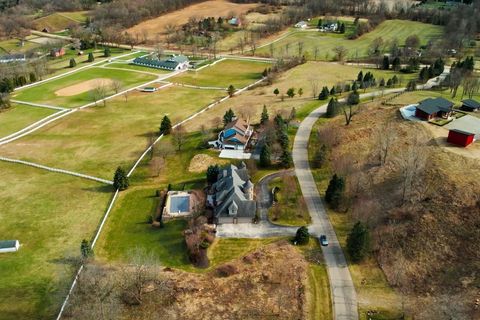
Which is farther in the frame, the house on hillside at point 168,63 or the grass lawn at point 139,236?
the house on hillside at point 168,63

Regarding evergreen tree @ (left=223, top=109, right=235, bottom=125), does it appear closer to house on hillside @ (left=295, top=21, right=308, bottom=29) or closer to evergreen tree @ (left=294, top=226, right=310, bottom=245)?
evergreen tree @ (left=294, top=226, right=310, bottom=245)

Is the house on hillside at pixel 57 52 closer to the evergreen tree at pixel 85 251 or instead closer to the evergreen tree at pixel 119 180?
the evergreen tree at pixel 119 180

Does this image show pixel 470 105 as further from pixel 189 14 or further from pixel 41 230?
pixel 189 14

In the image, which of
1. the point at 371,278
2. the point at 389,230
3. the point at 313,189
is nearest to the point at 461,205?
the point at 389,230

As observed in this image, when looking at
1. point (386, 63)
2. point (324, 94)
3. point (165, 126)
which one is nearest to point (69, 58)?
point (165, 126)

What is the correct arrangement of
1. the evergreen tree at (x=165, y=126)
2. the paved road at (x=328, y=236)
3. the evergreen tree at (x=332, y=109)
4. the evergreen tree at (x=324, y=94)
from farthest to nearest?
the evergreen tree at (x=324, y=94) < the evergreen tree at (x=332, y=109) < the evergreen tree at (x=165, y=126) < the paved road at (x=328, y=236)

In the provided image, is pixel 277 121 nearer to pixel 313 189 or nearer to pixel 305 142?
pixel 305 142

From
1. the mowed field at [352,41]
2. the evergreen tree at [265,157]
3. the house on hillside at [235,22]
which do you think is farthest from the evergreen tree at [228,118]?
the house on hillside at [235,22]
